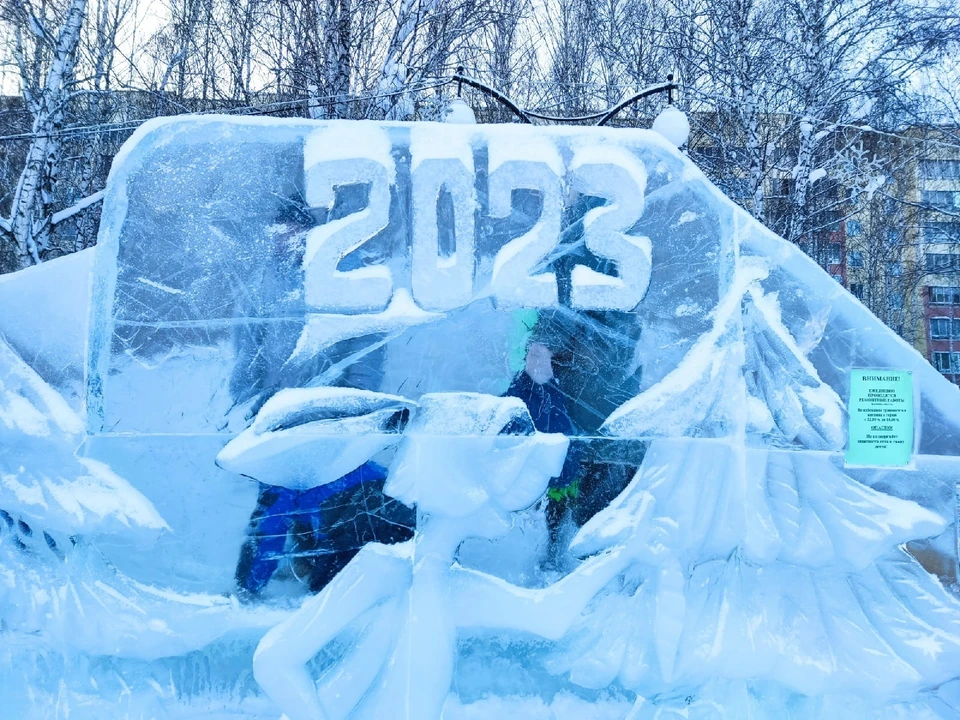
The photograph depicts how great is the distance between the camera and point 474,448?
230cm

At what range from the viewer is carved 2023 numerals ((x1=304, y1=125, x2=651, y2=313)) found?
231 centimetres

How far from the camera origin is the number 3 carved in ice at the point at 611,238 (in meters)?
2.37

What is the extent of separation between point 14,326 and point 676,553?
205 cm

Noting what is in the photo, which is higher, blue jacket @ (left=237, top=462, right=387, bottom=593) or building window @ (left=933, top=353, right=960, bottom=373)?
blue jacket @ (left=237, top=462, right=387, bottom=593)

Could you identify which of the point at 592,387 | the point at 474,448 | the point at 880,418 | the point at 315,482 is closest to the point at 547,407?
the point at 592,387

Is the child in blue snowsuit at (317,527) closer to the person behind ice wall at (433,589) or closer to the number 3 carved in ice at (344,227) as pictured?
the person behind ice wall at (433,589)

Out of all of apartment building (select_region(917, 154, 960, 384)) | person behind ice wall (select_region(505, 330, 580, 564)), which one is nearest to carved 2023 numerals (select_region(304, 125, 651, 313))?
person behind ice wall (select_region(505, 330, 580, 564))

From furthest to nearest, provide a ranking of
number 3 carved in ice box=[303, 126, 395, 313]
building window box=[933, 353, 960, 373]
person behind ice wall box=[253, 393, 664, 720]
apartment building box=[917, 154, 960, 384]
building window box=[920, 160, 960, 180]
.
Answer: building window box=[933, 353, 960, 373] → building window box=[920, 160, 960, 180] → apartment building box=[917, 154, 960, 384] → number 3 carved in ice box=[303, 126, 395, 313] → person behind ice wall box=[253, 393, 664, 720]

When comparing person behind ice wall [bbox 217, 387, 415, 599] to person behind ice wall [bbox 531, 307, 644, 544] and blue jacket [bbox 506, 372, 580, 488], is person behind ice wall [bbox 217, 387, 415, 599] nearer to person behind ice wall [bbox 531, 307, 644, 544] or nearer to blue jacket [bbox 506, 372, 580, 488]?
blue jacket [bbox 506, 372, 580, 488]

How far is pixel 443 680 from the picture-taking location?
222cm

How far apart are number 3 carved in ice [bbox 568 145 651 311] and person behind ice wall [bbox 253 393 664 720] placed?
1.38ft

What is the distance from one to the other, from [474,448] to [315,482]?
1.53 feet

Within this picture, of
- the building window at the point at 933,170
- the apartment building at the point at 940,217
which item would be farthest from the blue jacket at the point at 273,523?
the building window at the point at 933,170

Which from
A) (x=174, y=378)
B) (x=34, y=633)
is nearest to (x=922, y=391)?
(x=174, y=378)
